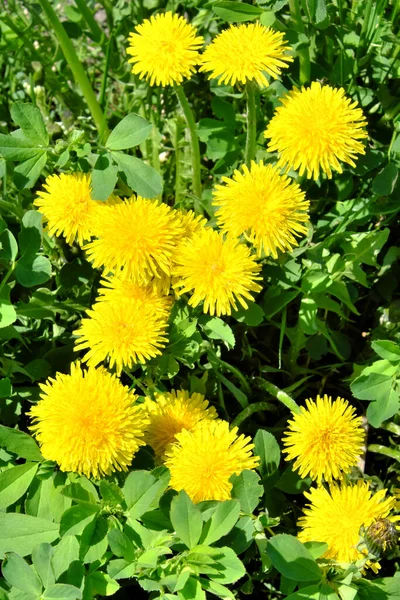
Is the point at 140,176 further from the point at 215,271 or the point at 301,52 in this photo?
the point at 301,52

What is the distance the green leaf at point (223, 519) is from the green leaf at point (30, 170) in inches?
34.9

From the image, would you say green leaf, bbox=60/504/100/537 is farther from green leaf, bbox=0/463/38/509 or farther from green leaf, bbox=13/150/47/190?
green leaf, bbox=13/150/47/190

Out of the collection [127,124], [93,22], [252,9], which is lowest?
[127,124]

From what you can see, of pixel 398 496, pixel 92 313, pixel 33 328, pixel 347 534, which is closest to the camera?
pixel 347 534

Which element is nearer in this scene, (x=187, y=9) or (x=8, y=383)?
(x=8, y=383)

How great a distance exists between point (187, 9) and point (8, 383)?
4.82ft

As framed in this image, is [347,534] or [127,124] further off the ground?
[127,124]

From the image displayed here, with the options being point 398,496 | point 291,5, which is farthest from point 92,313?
point 291,5

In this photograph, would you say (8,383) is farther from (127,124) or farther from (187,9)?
(187,9)


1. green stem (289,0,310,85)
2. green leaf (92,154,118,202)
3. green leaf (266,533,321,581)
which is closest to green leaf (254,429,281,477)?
green leaf (266,533,321,581)

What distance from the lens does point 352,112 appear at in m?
1.70

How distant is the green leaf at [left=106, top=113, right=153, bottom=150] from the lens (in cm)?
173

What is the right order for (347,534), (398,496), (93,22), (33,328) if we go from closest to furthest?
(347,534), (398,496), (33,328), (93,22)

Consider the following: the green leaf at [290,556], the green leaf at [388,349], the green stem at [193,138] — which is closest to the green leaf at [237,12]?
the green stem at [193,138]
